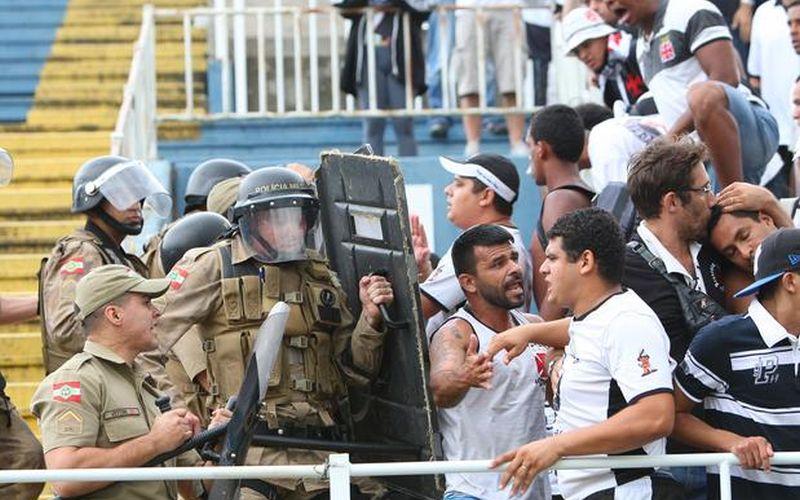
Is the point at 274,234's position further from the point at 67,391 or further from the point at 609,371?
the point at 609,371

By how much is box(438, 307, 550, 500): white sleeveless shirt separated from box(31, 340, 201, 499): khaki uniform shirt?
106cm

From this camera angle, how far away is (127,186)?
25.1 ft

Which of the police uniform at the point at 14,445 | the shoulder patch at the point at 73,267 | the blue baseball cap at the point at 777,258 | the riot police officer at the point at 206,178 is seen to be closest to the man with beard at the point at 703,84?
the riot police officer at the point at 206,178

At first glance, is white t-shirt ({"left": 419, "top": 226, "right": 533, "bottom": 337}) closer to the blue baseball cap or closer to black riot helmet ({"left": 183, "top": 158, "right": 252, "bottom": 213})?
the blue baseball cap

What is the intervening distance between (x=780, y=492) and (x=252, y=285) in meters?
2.06

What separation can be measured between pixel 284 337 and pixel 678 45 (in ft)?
10.2

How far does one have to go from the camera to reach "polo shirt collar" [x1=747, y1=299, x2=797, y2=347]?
18.7ft

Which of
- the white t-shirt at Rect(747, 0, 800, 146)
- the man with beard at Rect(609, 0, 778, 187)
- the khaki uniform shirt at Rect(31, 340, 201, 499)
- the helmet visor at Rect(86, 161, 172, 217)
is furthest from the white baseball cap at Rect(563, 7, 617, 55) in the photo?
the khaki uniform shirt at Rect(31, 340, 201, 499)

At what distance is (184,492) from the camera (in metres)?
6.58

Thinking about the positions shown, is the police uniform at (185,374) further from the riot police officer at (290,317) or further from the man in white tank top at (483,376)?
the man in white tank top at (483,376)

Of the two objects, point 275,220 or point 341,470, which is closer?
point 341,470

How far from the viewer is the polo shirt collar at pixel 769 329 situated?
5703mm

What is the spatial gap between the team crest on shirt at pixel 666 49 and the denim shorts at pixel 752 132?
48cm

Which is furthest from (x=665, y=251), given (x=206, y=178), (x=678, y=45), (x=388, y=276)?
(x=206, y=178)
